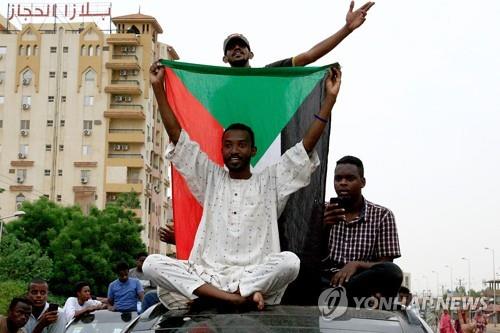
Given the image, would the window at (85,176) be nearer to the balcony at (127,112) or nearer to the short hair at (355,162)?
the balcony at (127,112)

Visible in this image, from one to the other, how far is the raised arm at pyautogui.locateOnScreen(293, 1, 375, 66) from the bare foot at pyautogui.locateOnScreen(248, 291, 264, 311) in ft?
6.81

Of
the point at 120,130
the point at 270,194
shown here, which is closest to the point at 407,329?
the point at 270,194

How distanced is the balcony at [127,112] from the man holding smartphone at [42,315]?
62.2 m

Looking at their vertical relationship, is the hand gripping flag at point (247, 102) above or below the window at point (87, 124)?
below

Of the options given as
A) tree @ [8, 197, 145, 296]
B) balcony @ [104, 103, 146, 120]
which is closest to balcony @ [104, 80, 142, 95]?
balcony @ [104, 103, 146, 120]

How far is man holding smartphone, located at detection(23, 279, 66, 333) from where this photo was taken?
7196mm

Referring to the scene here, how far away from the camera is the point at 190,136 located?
5.11 meters

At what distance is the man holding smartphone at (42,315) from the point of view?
283 inches

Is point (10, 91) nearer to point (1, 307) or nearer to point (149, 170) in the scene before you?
point (149, 170)

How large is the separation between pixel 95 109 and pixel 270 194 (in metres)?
68.4

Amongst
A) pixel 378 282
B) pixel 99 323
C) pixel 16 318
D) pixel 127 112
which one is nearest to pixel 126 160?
pixel 127 112

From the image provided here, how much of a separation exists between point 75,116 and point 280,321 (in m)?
70.3

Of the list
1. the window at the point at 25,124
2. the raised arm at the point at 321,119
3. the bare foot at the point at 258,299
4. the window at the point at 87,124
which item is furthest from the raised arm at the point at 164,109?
the window at the point at 25,124

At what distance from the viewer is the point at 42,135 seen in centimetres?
7206
